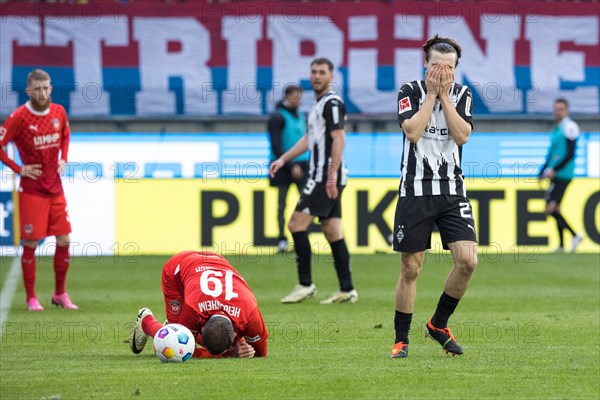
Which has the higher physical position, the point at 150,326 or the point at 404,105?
the point at 404,105

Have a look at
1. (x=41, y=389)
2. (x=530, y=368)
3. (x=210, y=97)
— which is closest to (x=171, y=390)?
(x=41, y=389)

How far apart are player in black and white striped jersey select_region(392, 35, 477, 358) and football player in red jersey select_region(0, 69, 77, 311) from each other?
4631 mm

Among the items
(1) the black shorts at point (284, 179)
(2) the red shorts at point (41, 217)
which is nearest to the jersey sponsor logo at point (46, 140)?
(2) the red shorts at point (41, 217)

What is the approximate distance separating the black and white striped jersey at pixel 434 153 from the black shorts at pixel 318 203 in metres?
3.87

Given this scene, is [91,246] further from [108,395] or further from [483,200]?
[108,395]

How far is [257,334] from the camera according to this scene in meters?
7.15

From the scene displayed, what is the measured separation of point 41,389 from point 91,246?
10.7 metres

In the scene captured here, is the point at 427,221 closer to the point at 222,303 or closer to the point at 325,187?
the point at 222,303

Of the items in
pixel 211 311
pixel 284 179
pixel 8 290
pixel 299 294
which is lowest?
pixel 8 290

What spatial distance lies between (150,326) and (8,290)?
5.85 m

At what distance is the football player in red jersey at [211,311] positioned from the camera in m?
6.80

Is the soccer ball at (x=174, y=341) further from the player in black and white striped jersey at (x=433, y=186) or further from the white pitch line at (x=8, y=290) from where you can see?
the white pitch line at (x=8, y=290)

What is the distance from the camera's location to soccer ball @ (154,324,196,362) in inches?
271

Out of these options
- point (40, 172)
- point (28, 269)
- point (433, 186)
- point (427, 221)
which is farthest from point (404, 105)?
point (28, 269)
